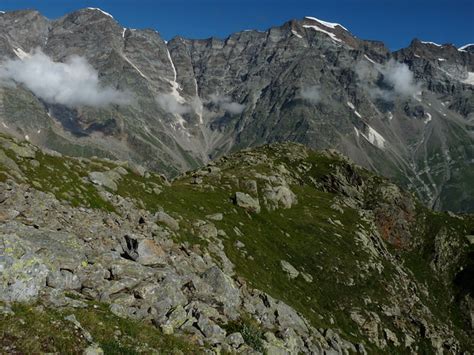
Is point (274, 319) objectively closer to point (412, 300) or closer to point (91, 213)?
point (91, 213)

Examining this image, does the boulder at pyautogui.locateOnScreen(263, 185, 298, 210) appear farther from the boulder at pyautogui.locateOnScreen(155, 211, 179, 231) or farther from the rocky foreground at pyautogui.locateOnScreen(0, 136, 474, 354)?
the boulder at pyautogui.locateOnScreen(155, 211, 179, 231)

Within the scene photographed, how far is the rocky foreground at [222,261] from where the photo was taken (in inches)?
840

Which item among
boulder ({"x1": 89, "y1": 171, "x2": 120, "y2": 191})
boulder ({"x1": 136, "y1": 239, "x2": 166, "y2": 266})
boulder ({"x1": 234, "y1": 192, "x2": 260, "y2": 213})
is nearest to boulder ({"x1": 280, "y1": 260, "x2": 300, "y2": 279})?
boulder ({"x1": 234, "y1": 192, "x2": 260, "y2": 213})

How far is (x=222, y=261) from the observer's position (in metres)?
55.1

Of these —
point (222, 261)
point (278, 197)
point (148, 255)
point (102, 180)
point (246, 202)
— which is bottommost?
point (148, 255)

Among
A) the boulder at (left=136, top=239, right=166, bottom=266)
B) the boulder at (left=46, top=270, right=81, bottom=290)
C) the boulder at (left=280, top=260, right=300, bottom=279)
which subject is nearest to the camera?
the boulder at (left=46, top=270, right=81, bottom=290)

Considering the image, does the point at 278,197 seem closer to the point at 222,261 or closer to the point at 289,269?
the point at 289,269

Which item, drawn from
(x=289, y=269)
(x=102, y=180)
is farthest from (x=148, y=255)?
(x=289, y=269)

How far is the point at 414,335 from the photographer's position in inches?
3029

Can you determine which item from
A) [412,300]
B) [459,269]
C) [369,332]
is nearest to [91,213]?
[369,332]

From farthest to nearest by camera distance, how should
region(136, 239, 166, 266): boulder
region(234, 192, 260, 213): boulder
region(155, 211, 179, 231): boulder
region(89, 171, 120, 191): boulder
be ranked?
1. region(234, 192, 260, 213): boulder
2. region(155, 211, 179, 231): boulder
3. region(89, 171, 120, 191): boulder
4. region(136, 239, 166, 266): boulder

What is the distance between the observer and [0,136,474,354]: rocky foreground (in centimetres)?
2133

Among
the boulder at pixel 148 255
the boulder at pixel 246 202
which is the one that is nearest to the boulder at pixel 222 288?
the boulder at pixel 148 255

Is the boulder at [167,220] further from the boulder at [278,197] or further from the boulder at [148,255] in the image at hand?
the boulder at [278,197]
